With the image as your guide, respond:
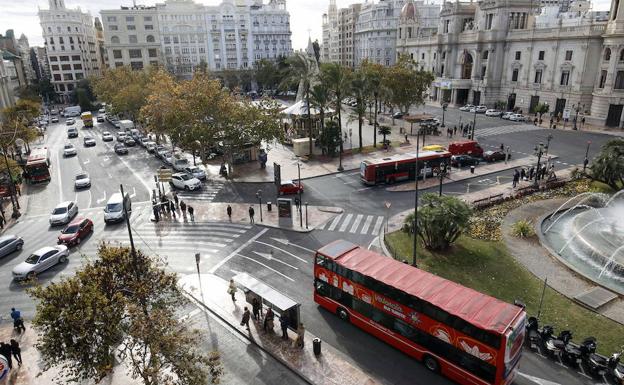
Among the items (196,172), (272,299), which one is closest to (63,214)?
(196,172)

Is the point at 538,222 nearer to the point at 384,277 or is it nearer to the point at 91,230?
the point at 384,277

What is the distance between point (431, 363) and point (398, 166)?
28.7 metres

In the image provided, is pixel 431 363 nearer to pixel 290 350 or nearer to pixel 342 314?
pixel 342 314

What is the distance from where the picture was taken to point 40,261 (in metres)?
28.2

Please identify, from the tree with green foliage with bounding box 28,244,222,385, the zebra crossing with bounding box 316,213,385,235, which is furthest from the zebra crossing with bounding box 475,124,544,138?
the tree with green foliage with bounding box 28,244,222,385

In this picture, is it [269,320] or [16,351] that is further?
[269,320]

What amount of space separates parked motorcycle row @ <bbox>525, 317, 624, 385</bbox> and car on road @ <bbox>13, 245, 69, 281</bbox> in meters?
29.6

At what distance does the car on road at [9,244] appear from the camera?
31109mm

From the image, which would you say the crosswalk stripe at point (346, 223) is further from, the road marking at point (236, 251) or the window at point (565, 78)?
the window at point (565, 78)

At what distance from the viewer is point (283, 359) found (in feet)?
63.7

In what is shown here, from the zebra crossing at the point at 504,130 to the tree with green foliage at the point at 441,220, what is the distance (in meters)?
42.5

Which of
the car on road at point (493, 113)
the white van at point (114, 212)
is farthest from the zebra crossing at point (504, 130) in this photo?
the white van at point (114, 212)

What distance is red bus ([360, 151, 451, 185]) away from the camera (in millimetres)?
43938

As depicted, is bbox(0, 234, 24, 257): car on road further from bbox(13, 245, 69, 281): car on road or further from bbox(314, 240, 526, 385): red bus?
bbox(314, 240, 526, 385): red bus
